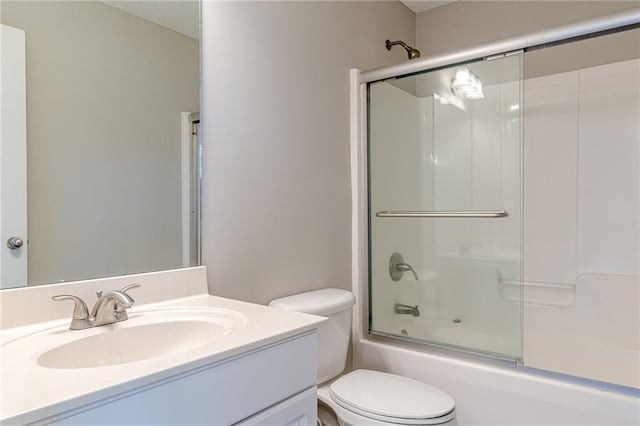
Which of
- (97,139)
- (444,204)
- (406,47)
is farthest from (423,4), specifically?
(97,139)

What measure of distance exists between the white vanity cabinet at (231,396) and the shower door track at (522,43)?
139 cm

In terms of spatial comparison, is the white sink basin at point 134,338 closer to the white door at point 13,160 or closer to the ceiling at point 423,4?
the white door at point 13,160

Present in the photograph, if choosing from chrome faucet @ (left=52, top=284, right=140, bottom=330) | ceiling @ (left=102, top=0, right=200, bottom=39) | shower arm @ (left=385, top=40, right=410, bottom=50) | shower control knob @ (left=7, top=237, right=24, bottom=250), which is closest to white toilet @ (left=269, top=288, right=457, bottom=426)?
chrome faucet @ (left=52, top=284, right=140, bottom=330)

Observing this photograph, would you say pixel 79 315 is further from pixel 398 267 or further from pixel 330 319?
pixel 398 267

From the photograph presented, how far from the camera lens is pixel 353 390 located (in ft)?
4.81

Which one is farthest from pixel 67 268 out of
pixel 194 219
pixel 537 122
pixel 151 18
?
pixel 537 122

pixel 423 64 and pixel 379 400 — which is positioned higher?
pixel 423 64

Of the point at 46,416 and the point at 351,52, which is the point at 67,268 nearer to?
the point at 46,416

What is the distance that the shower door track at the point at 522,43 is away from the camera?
1.42m

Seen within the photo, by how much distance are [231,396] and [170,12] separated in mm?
1142

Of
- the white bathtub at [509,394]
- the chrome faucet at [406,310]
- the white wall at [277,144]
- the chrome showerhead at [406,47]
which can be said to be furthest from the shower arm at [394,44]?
the white bathtub at [509,394]

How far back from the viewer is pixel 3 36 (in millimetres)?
974

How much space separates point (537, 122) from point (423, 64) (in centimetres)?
78

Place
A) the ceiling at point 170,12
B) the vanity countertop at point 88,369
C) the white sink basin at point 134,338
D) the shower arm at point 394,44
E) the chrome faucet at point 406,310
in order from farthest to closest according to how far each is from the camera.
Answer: the shower arm at point 394,44 < the chrome faucet at point 406,310 < the ceiling at point 170,12 < the white sink basin at point 134,338 < the vanity countertop at point 88,369
